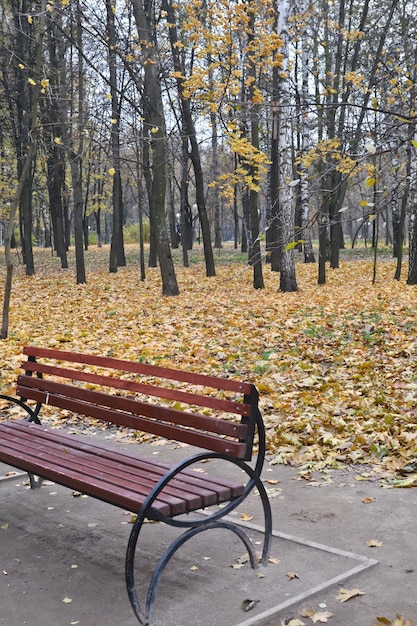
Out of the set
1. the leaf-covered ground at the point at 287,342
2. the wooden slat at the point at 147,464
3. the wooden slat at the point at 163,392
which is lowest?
the leaf-covered ground at the point at 287,342

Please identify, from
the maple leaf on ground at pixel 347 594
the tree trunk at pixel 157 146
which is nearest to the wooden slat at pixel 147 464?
the maple leaf on ground at pixel 347 594

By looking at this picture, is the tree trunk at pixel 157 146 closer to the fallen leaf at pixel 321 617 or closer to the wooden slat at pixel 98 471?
the wooden slat at pixel 98 471

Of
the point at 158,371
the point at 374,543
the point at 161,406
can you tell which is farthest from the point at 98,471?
the point at 374,543

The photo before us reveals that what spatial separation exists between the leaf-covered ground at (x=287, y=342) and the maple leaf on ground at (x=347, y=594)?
5.13ft

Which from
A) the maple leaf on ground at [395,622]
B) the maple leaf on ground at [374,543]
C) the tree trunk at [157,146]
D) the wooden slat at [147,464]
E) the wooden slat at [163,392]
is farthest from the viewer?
the tree trunk at [157,146]

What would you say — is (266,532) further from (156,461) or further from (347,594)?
(156,461)

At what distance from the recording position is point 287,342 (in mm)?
9242

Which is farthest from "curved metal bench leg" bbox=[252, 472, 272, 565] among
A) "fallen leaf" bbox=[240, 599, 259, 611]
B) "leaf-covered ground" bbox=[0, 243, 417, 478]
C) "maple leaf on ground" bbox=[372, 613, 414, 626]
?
"leaf-covered ground" bbox=[0, 243, 417, 478]

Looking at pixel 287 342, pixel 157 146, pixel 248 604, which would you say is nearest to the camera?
pixel 248 604

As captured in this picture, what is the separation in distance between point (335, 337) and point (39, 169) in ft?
89.8

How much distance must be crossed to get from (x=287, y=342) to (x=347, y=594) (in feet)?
20.2

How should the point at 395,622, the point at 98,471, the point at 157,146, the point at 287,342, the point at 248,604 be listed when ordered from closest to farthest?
the point at 395,622 → the point at 248,604 → the point at 98,471 → the point at 287,342 → the point at 157,146

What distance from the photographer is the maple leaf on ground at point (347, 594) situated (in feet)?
10.4

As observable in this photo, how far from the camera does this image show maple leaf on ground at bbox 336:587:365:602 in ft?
10.4
